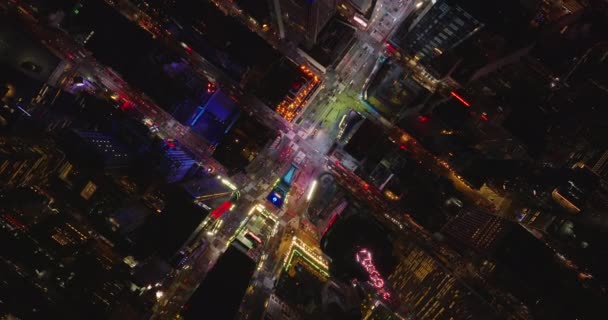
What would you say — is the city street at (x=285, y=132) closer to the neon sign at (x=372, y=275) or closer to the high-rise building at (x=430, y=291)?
the neon sign at (x=372, y=275)

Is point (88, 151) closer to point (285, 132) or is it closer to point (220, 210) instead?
point (220, 210)

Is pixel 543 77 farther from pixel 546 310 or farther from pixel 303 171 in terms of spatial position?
pixel 303 171

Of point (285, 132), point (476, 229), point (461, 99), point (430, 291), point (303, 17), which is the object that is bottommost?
point (430, 291)

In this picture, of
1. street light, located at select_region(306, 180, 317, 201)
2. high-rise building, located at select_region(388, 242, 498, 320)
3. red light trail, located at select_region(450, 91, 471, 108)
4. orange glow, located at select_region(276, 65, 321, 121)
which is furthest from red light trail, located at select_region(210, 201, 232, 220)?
red light trail, located at select_region(450, 91, 471, 108)

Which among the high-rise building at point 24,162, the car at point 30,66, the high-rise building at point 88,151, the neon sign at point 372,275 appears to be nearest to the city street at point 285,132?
the car at point 30,66

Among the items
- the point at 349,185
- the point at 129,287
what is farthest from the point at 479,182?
the point at 129,287

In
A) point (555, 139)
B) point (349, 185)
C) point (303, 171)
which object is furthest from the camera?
point (303, 171)

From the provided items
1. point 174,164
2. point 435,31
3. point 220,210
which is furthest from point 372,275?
point 435,31

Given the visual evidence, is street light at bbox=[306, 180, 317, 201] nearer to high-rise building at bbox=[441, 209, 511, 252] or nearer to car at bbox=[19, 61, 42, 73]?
high-rise building at bbox=[441, 209, 511, 252]
